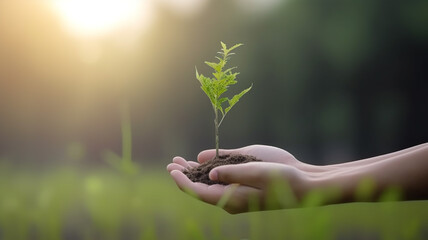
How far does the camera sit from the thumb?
2.36m

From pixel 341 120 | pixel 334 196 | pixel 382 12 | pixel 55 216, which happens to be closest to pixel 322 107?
pixel 341 120

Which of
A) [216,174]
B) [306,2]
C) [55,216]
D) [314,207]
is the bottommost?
[314,207]

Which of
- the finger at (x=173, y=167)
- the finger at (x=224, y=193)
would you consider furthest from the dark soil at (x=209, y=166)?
the finger at (x=224, y=193)

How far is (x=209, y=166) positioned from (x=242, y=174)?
70 centimetres

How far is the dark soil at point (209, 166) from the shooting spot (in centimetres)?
296

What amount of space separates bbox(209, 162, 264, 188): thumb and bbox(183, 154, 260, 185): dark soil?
1.28 feet

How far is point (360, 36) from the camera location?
993cm

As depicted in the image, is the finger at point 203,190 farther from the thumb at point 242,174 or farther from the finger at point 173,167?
the finger at point 173,167

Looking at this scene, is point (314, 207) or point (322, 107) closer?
point (314, 207)

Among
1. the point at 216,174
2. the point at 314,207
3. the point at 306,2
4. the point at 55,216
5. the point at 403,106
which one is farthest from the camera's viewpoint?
the point at 306,2

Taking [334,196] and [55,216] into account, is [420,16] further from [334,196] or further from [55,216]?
[55,216]

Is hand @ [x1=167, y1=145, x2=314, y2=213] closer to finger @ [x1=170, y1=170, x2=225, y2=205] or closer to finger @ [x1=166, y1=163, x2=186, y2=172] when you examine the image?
finger @ [x1=170, y1=170, x2=225, y2=205]

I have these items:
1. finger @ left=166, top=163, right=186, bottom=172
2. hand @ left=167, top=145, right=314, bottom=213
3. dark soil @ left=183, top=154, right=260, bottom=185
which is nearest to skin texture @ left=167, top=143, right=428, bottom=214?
hand @ left=167, top=145, right=314, bottom=213

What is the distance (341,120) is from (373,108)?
27.0 inches
